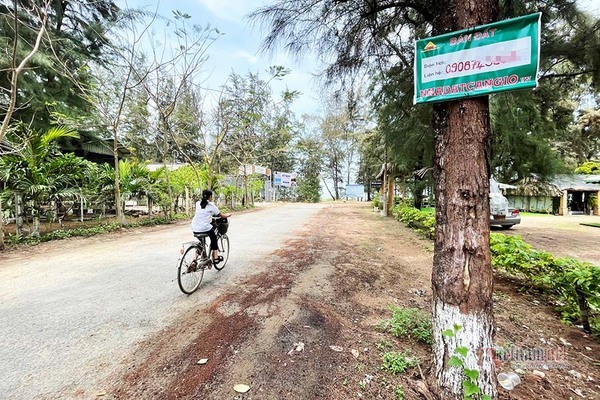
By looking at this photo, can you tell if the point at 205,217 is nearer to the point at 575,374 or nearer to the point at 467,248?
the point at 467,248

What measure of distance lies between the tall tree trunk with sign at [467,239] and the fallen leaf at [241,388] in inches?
52.0

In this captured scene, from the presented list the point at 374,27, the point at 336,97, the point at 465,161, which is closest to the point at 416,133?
the point at 336,97

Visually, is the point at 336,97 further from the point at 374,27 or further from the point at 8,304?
the point at 8,304

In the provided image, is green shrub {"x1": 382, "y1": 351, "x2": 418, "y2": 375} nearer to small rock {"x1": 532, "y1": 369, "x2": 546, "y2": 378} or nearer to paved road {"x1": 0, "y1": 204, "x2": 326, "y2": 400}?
small rock {"x1": 532, "y1": 369, "x2": 546, "y2": 378}

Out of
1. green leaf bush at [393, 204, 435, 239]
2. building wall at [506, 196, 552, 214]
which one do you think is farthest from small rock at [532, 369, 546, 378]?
building wall at [506, 196, 552, 214]

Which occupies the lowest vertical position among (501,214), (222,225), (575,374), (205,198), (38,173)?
(575,374)

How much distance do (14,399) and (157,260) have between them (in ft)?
11.1

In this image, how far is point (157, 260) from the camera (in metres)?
5.11

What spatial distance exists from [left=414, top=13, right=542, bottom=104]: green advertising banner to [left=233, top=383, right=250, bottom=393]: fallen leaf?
7.77 feet

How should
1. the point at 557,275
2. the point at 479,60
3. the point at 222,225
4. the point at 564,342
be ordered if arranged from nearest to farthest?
1. the point at 479,60
2. the point at 564,342
3. the point at 557,275
4. the point at 222,225

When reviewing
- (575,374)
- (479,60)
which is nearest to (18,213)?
(479,60)

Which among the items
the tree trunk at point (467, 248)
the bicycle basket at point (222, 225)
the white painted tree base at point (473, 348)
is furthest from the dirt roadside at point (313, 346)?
the bicycle basket at point (222, 225)

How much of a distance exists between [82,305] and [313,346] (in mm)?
2776

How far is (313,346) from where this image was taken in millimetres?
2412
